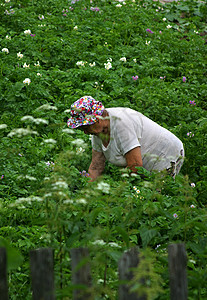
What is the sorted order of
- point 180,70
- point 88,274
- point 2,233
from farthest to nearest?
point 180,70, point 2,233, point 88,274

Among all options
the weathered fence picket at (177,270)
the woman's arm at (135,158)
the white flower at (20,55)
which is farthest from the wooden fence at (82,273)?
the white flower at (20,55)

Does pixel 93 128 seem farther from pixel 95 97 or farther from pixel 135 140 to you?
pixel 95 97

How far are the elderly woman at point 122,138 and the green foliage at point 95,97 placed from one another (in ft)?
0.65

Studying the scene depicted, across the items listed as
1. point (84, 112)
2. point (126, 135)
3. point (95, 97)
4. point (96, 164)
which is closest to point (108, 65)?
point (95, 97)

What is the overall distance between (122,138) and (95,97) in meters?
1.68

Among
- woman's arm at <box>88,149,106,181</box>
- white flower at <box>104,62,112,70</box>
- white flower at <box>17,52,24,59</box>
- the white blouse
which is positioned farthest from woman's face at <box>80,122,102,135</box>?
white flower at <box>17,52,24,59</box>

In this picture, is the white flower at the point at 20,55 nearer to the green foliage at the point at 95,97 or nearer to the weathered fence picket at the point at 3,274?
the green foliage at the point at 95,97

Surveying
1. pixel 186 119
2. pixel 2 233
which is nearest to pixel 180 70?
pixel 186 119

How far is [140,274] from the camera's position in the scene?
178 centimetres

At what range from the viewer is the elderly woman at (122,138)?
4.29m

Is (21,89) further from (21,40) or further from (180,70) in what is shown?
(180,70)

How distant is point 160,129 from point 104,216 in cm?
162

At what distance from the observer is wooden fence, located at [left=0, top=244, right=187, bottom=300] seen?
1854mm

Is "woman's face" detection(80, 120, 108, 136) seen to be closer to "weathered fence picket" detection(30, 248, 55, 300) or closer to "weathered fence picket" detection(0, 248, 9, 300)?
"weathered fence picket" detection(30, 248, 55, 300)
